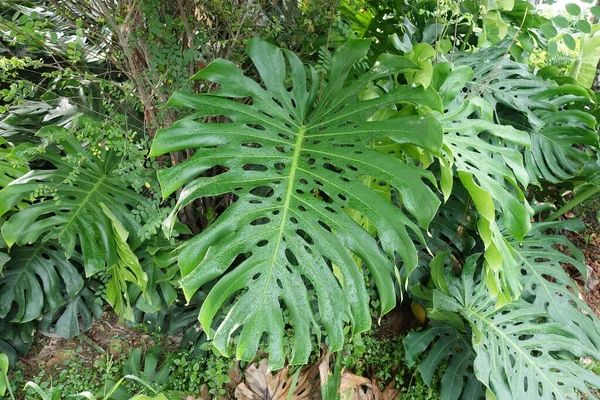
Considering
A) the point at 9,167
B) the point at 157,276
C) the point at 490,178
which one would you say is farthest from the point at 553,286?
the point at 9,167

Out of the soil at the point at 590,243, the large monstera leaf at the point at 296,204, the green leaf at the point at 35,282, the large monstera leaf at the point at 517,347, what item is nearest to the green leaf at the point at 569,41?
the large monstera leaf at the point at 296,204

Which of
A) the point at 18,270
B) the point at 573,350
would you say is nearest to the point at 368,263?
the point at 573,350

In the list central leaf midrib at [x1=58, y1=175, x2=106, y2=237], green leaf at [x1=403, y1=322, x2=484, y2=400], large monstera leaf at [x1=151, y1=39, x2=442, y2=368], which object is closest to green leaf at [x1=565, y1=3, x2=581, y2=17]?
large monstera leaf at [x1=151, y1=39, x2=442, y2=368]

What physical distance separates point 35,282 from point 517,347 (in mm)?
1675

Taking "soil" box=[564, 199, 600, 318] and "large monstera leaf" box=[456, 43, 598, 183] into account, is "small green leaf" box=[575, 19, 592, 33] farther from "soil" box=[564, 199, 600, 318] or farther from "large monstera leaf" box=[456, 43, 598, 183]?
"soil" box=[564, 199, 600, 318]

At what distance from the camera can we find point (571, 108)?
1.92m

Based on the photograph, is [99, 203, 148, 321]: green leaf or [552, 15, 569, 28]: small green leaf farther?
[99, 203, 148, 321]: green leaf

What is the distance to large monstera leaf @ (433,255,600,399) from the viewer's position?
1.48 meters

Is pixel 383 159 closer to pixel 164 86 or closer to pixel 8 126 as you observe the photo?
pixel 164 86

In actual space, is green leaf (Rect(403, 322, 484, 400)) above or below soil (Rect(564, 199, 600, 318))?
below

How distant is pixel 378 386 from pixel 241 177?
1005 millimetres

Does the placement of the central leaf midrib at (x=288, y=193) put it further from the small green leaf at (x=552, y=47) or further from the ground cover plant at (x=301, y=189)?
the small green leaf at (x=552, y=47)

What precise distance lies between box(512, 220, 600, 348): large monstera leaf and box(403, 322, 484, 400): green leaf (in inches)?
12.6

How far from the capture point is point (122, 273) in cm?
160
